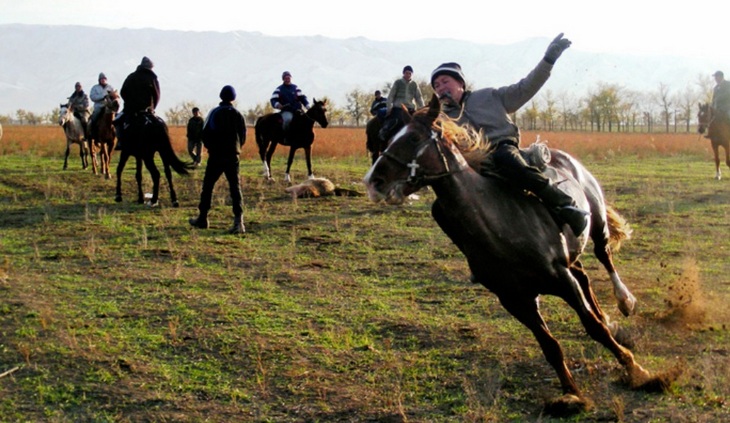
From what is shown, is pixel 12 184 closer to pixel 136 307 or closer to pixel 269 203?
pixel 269 203

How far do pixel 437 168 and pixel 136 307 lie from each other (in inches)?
159

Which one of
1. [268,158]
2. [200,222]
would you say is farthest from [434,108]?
[268,158]

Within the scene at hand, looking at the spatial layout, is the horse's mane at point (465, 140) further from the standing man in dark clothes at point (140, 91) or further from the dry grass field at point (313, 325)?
the standing man in dark clothes at point (140, 91)

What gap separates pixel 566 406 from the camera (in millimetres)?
5148

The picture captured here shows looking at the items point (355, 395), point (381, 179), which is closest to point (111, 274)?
point (355, 395)

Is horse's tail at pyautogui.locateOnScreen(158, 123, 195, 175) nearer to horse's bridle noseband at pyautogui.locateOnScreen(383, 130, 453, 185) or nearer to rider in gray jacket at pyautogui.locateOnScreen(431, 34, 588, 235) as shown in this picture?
rider in gray jacket at pyautogui.locateOnScreen(431, 34, 588, 235)

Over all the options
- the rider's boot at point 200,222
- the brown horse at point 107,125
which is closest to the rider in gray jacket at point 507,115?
the rider's boot at point 200,222

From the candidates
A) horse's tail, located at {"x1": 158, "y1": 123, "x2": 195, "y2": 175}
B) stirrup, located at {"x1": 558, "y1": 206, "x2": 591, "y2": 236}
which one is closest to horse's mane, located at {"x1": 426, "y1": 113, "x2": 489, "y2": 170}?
stirrup, located at {"x1": 558, "y1": 206, "x2": 591, "y2": 236}

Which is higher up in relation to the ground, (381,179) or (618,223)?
(381,179)

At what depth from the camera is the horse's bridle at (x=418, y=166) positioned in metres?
5.01

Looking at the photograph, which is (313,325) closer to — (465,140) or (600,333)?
(465,140)

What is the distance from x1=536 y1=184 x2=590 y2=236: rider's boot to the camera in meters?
5.50

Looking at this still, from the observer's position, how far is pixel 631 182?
785 inches

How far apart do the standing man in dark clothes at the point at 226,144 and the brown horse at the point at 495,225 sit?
7.24 metres
